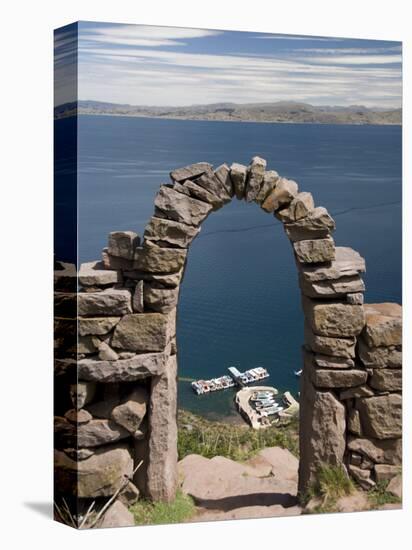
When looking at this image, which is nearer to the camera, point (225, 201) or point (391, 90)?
point (225, 201)

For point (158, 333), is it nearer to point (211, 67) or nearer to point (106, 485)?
point (106, 485)

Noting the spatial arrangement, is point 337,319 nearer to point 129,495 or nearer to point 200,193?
point 200,193

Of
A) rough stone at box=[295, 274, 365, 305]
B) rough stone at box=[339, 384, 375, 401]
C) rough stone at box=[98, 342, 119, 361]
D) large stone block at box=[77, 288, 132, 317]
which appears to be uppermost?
rough stone at box=[295, 274, 365, 305]

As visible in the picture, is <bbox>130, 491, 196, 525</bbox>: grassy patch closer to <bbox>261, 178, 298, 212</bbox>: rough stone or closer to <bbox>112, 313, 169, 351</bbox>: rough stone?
<bbox>112, 313, 169, 351</bbox>: rough stone

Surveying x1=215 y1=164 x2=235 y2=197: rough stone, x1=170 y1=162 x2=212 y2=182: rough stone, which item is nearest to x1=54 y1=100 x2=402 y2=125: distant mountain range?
x1=170 y1=162 x2=212 y2=182: rough stone

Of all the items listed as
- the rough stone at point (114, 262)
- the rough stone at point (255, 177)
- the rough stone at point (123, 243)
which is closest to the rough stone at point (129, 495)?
the rough stone at point (114, 262)

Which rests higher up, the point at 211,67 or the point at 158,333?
the point at 211,67

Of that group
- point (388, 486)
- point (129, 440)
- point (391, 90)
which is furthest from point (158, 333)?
point (391, 90)
